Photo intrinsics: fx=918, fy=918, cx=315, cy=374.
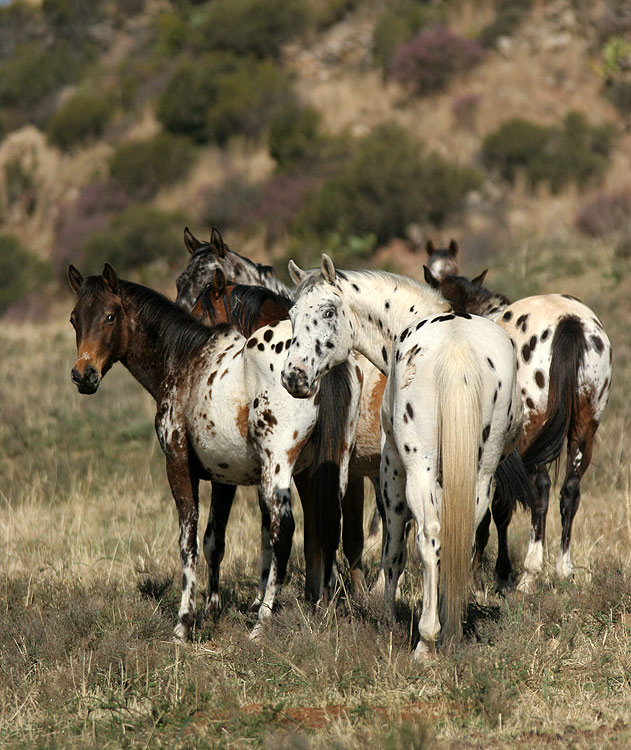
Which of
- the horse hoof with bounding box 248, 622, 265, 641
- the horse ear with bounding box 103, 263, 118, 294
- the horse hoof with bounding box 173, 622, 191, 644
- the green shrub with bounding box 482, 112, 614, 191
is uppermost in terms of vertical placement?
the green shrub with bounding box 482, 112, 614, 191

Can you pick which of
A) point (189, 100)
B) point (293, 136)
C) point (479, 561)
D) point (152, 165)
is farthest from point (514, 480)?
point (189, 100)

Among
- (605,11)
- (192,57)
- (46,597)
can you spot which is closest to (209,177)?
(192,57)

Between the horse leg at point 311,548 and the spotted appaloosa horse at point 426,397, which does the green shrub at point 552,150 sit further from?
the spotted appaloosa horse at point 426,397

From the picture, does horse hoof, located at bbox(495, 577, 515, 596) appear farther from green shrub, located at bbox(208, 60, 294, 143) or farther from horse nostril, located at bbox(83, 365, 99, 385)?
green shrub, located at bbox(208, 60, 294, 143)

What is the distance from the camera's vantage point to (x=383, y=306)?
16.9 feet

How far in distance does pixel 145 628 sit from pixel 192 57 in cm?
3663

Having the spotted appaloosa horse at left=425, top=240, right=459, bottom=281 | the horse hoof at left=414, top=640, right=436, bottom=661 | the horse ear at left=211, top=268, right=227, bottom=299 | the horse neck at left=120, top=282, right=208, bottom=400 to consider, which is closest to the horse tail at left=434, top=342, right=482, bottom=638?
the horse hoof at left=414, top=640, right=436, bottom=661

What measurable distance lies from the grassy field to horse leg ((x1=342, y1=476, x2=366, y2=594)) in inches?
14.1

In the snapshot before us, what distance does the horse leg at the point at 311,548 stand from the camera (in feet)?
18.9

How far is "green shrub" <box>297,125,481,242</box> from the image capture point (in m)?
24.9

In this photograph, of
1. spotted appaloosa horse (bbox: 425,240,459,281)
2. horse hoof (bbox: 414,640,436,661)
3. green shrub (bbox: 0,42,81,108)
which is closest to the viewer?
horse hoof (bbox: 414,640,436,661)

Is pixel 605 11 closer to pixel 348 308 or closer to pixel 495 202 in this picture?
pixel 495 202

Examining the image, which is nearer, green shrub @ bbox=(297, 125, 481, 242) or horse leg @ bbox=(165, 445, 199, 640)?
horse leg @ bbox=(165, 445, 199, 640)

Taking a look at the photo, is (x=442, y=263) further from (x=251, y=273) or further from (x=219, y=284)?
(x=219, y=284)
